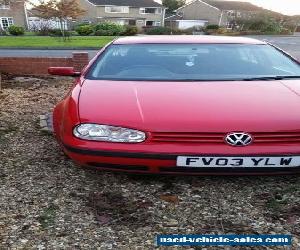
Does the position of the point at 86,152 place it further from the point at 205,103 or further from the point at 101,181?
the point at 205,103

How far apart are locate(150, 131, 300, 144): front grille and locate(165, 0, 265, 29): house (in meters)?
51.9

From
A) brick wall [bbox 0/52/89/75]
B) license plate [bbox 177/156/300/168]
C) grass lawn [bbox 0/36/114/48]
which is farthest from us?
grass lawn [bbox 0/36/114/48]

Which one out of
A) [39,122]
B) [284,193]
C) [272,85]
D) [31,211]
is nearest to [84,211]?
[31,211]

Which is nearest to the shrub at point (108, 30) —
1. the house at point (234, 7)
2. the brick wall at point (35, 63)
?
the house at point (234, 7)

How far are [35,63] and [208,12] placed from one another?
52.6 m

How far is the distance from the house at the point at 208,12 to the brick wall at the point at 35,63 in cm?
4685

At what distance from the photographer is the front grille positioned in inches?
99.5

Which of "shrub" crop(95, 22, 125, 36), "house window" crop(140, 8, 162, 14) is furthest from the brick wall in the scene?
"house window" crop(140, 8, 162, 14)

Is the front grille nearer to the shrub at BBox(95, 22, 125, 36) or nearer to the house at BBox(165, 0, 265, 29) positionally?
the shrub at BBox(95, 22, 125, 36)

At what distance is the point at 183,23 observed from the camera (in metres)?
56.9

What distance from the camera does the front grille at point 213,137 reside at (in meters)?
2.53

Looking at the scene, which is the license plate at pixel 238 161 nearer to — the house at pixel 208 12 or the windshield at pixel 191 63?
the windshield at pixel 191 63

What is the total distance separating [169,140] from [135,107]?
40cm

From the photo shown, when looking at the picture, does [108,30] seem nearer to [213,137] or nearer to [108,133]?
[108,133]
